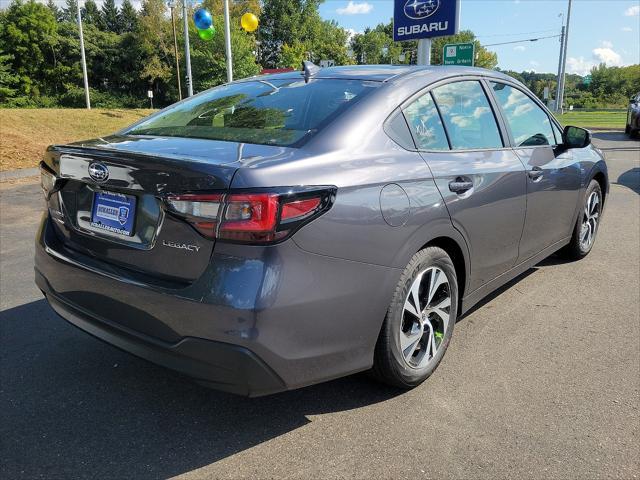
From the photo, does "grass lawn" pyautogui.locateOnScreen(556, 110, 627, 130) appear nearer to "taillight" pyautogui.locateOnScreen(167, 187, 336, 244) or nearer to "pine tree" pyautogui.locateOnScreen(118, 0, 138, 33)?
"taillight" pyautogui.locateOnScreen(167, 187, 336, 244)

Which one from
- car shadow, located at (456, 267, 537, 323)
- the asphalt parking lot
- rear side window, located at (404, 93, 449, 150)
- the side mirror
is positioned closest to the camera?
the asphalt parking lot

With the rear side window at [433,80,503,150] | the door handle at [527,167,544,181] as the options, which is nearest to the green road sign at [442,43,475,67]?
the door handle at [527,167,544,181]

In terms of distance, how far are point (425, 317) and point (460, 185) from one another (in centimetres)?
74

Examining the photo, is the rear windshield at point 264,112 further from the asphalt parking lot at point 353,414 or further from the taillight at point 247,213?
the asphalt parking lot at point 353,414

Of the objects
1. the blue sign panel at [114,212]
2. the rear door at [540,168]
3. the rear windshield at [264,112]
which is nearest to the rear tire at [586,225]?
the rear door at [540,168]

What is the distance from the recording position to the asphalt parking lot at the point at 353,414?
2.28m

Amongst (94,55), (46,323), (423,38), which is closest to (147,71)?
(94,55)

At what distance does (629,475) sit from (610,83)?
96.5 meters

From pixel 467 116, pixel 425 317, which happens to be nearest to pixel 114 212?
pixel 425 317

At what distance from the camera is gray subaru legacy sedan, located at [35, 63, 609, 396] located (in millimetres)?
2047

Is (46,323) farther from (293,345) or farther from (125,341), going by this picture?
(293,345)

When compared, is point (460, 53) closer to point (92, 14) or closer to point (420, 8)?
point (420, 8)

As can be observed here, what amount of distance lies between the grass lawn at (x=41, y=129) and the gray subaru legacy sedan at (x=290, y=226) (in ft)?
32.7

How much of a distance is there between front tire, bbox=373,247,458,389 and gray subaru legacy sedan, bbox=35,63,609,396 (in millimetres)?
11
